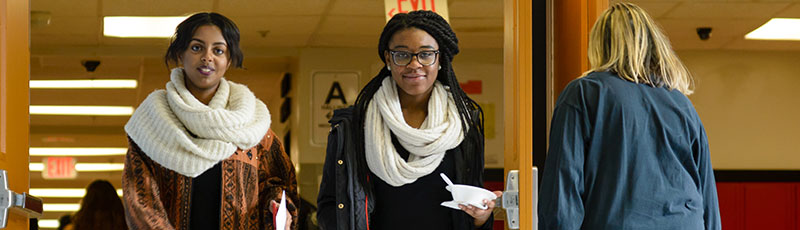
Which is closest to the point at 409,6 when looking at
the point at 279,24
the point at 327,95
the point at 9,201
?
the point at 9,201

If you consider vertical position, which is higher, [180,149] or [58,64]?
[58,64]

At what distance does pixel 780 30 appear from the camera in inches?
189

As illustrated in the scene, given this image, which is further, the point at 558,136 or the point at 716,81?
the point at 716,81

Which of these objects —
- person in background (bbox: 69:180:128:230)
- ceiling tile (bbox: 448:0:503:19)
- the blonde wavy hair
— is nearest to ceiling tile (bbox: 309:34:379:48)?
ceiling tile (bbox: 448:0:503:19)

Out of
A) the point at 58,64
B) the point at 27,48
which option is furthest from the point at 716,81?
the point at 58,64

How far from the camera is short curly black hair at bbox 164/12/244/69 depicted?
9.45 feet

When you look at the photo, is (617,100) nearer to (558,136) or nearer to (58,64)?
(558,136)

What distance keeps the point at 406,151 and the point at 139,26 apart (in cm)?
475

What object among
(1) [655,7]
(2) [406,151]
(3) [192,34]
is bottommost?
(2) [406,151]

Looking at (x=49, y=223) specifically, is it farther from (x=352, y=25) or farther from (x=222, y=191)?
(x=222, y=191)

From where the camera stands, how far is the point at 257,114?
299 cm

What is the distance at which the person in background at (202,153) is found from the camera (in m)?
2.77

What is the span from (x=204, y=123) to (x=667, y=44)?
127 cm

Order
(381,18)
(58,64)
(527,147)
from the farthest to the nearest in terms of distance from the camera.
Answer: (58,64) < (381,18) < (527,147)
